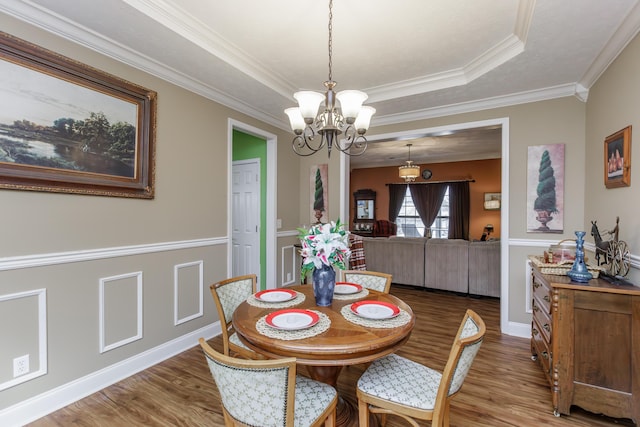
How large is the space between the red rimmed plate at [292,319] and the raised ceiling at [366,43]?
198 cm

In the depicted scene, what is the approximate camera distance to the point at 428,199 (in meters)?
8.49

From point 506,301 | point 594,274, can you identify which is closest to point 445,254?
point 506,301

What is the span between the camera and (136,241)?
8.18ft

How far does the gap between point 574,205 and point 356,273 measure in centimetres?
242

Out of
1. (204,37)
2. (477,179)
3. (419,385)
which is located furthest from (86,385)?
(477,179)

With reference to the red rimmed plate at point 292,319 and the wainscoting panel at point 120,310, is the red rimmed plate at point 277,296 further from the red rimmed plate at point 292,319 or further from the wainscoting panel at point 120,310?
the wainscoting panel at point 120,310

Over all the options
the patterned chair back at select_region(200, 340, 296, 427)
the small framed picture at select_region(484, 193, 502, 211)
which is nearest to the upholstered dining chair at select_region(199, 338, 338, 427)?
the patterned chair back at select_region(200, 340, 296, 427)

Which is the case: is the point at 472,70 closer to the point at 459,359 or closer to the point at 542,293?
the point at 542,293

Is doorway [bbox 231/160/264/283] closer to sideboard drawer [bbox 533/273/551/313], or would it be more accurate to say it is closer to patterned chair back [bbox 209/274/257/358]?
patterned chair back [bbox 209/274/257/358]

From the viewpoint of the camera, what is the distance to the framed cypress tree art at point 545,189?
10.2 ft

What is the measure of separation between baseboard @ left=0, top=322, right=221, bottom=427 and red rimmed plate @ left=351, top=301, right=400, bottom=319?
1971mm

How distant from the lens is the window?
27.3 feet

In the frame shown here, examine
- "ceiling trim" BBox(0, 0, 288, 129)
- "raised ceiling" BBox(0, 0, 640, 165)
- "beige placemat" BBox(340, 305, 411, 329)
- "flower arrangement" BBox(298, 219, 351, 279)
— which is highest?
"raised ceiling" BBox(0, 0, 640, 165)

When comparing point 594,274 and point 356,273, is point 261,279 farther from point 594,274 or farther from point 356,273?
point 594,274
